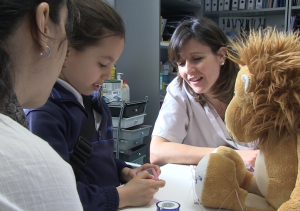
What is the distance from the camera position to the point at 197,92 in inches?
55.2

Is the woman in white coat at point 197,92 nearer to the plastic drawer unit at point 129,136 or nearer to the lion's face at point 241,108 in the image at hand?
the lion's face at point 241,108

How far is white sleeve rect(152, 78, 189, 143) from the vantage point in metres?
1.34

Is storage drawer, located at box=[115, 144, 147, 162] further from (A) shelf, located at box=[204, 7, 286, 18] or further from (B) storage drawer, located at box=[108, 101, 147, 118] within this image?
(A) shelf, located at box=[204, 7, 286, 18]

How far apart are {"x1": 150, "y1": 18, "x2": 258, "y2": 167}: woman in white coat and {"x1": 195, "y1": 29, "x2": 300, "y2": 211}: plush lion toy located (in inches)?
20.9

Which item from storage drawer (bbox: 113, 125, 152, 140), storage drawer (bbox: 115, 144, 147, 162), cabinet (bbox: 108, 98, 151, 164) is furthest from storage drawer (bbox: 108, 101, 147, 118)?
storage drawer (bbox: 115, 144, 147, 162)

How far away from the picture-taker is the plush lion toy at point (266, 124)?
63cm

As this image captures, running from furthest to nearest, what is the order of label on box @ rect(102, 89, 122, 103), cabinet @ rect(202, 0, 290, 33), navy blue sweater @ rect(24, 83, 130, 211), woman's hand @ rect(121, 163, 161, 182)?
cabinet @ rect(202, 0, 290, 33)
label on box @ rect(102, 89, 122, 103)
woman's hand @ rect(121, 163, 161, 182)
navy blue sweater @ rect(24, 83, 130, 211)

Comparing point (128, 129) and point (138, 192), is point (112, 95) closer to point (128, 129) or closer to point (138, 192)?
point (128, 129)

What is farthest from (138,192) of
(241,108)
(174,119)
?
(174,119)

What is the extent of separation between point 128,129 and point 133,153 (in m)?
0.19

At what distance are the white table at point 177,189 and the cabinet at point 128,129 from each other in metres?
1.09

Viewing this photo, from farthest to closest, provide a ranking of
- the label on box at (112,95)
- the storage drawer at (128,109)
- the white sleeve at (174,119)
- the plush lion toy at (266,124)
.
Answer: the label on box at (112,95) → the storage drawer at (128,109) → the white sleeve at (174,119) → the plush lion toy at (266,124)

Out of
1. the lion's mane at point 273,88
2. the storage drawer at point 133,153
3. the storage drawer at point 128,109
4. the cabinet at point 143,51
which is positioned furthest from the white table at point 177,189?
the cabinet at point 143,51

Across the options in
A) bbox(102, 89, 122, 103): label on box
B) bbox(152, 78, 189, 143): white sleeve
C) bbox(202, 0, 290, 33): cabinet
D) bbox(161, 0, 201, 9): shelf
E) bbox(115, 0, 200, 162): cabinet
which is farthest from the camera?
bbox(202, 0, 290, 33): cabinet
